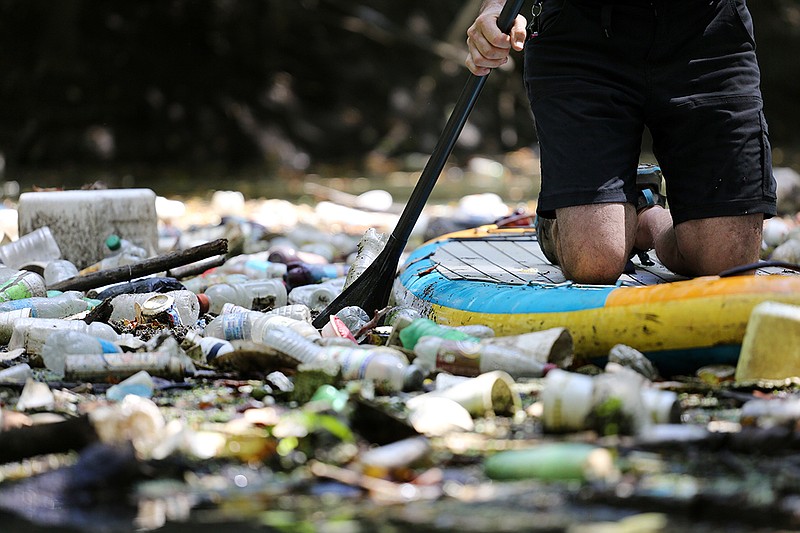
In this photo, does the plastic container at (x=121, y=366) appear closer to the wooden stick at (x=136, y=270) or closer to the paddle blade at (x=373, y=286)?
the paddle blade at (x=373, y=286)

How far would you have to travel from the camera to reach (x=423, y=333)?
2643mm

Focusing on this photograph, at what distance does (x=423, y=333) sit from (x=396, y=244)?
0.80 m

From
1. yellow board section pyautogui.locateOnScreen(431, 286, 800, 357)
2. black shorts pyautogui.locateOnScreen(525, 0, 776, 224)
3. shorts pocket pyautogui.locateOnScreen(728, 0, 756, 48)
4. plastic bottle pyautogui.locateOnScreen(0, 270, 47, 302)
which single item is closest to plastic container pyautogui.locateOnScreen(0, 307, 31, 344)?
plastic bottle pyautogui.locateOnScreen(0, 270, 47, 302)

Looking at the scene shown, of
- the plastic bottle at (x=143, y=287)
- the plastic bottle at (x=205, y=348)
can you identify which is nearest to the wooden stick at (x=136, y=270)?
the plastic bottle at (x=143, y=287)

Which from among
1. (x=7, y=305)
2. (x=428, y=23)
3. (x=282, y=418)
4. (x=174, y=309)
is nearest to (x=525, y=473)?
(x=282, y=418)

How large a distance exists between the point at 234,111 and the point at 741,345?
36.9 ft

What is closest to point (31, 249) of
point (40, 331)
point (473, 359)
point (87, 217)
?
point (87, 217)

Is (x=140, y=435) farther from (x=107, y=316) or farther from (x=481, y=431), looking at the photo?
(x=107, y=316)

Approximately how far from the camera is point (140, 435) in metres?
1.94

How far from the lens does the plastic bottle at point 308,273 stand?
13.2 ft

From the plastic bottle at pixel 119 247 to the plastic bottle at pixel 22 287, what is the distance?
648mm

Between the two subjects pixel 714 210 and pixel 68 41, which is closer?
pixel 714 210

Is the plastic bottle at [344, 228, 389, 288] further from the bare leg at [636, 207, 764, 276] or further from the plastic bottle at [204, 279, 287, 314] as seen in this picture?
the bare leg at [636, 207, 764, 276]

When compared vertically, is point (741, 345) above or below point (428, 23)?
below
